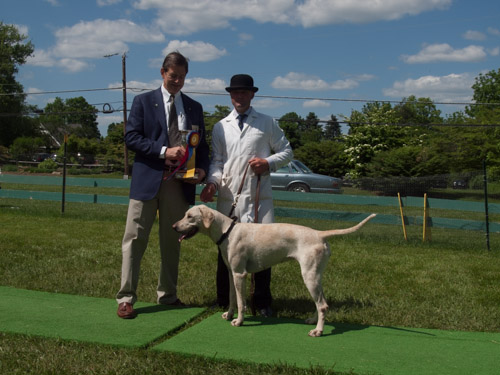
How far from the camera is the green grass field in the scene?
3582 millimetres

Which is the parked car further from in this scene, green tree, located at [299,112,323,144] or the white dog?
green tree, located at [299,112,323,144]

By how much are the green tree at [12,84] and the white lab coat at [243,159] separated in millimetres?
47435

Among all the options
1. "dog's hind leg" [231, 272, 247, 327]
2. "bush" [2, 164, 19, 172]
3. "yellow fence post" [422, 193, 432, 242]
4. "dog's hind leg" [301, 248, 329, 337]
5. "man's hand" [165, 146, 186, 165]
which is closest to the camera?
"dog's hind leg" [301, 248, 329, 337]

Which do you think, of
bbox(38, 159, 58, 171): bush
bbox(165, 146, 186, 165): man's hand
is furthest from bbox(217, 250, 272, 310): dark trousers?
bbox(38, 159, 58, 171): bush

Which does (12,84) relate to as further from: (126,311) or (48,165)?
(126,311)

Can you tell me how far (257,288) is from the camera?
16.2 ft

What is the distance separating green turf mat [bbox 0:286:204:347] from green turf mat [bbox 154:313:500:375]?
31 centimetres

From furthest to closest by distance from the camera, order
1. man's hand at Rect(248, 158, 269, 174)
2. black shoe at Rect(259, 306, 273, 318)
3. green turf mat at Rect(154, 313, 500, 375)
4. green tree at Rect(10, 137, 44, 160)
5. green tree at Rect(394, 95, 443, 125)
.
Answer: green tree at Rect(394, 95, 443, 125)
green tree at Rect(10, 137, 44, 160)
black shoe at Rect(259, 306, 273, 318)
man's hand at Rect(248, 158, 269, 174)
green turf mat at Rect(154, 313, 500, 375)

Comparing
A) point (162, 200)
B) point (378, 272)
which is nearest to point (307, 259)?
point (162, 200)

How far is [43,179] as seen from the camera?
16.5 metres

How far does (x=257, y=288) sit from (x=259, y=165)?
129 cm

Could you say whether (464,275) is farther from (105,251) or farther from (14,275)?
(14,275)

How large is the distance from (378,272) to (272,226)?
352 centimetres

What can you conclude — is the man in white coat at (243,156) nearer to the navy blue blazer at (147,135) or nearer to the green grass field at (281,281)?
the navy blue blazer at (147,135)
